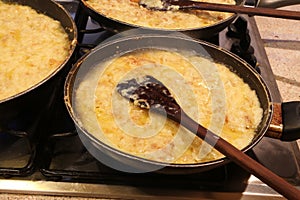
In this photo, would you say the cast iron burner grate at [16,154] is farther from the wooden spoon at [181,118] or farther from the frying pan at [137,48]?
the wooden spoon at [181,118]

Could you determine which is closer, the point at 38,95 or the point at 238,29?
the point at 38,95

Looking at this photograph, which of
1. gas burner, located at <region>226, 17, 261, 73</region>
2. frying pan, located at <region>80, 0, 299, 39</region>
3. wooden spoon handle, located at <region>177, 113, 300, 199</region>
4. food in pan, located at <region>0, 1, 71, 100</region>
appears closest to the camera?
wooden spoon handle, located at <region>177, 113, 300, 199</region>

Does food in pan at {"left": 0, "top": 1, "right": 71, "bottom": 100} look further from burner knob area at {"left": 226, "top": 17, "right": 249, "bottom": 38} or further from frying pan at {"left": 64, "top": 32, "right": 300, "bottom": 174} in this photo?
burner knob area at {"left": 226, "top": 17, "right": 249, "bottom": 38}

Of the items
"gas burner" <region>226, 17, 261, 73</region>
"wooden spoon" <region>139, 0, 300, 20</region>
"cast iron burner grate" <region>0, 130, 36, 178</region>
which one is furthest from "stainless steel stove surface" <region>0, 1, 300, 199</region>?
"wooden spoon" <region>139, 0, 300, 20</region>

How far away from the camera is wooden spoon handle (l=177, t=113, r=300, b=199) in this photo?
0.79 meters

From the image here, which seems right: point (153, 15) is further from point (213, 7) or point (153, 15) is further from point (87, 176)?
point (87, 176)

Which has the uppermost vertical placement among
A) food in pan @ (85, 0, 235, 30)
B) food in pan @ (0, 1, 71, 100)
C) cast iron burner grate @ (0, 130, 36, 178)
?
food in pan @ (85, 0, 235, 30)

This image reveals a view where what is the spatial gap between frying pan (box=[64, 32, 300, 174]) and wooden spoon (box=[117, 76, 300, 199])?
4 cm

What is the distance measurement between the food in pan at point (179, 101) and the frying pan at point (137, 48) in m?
0.02

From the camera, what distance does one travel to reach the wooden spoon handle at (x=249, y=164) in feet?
2.58

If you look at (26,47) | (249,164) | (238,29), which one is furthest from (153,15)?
(249,164)

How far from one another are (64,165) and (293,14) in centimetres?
92

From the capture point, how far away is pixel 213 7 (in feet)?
4.48

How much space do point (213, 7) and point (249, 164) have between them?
2.36ft
